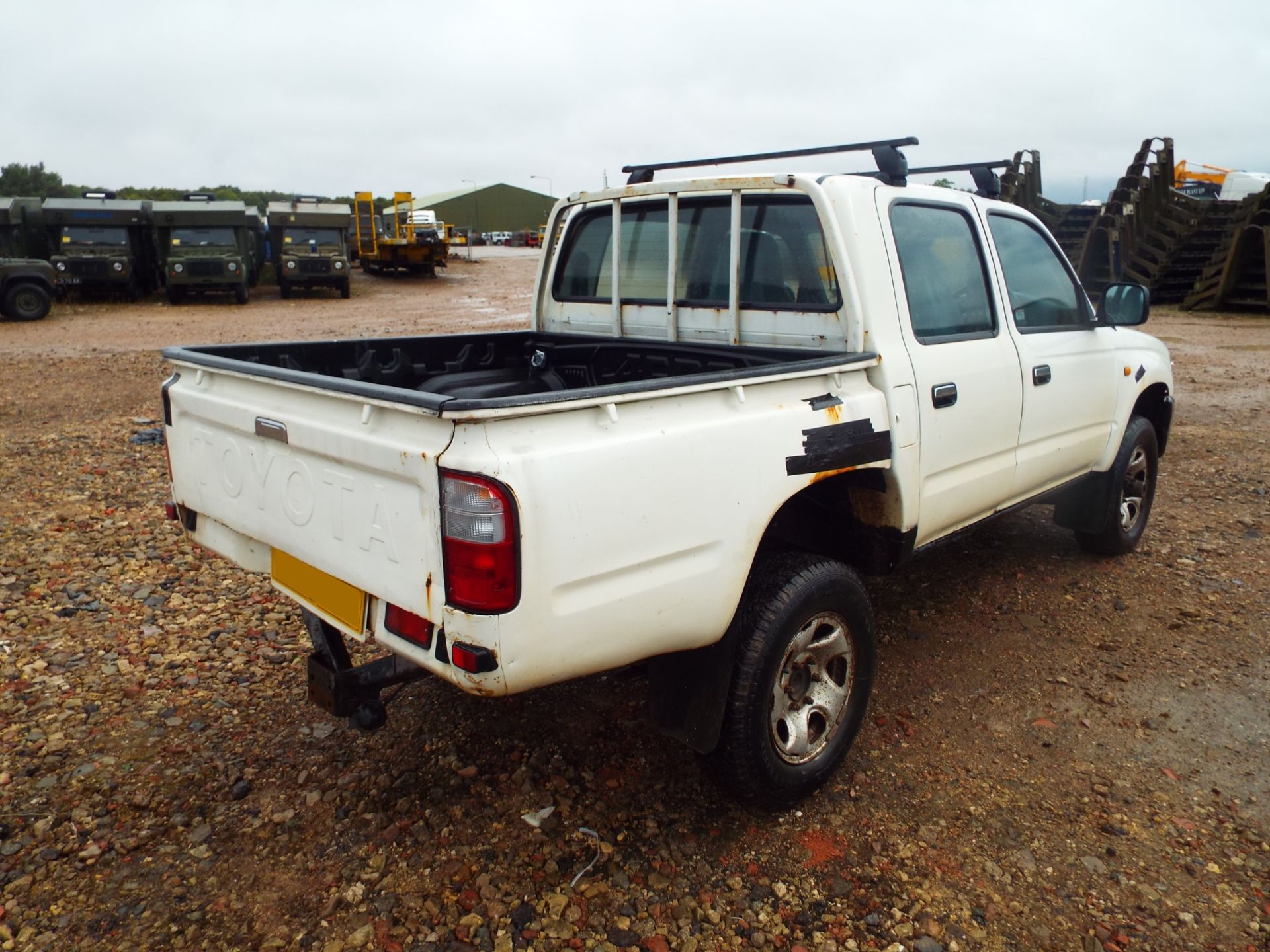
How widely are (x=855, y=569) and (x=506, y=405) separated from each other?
1.75 m

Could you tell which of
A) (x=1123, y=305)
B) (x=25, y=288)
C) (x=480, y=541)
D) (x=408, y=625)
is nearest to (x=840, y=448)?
(x=480, y=541)

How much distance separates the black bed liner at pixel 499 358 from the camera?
318 centimetres

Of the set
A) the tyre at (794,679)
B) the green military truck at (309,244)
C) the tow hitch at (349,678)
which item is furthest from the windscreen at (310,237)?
the tyre at (794,679)

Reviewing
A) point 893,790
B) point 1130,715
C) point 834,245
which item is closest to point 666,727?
point 893,790

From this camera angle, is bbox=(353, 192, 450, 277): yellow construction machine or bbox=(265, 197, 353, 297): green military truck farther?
bbox=(353, 192, 450, 277): yellow construction machine

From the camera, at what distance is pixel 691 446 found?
2.33m

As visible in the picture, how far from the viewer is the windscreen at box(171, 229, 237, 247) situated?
1984 cm

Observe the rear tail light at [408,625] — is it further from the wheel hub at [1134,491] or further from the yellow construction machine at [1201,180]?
the yellow construction machine at [1201,180]

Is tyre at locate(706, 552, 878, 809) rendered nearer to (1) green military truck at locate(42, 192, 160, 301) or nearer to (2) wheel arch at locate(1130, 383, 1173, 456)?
(2) wheel arch at locate(1130, 383, 1173, 456)

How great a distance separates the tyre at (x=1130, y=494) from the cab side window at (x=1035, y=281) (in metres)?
0.78

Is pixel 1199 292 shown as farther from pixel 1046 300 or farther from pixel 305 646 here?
pixel 305 646

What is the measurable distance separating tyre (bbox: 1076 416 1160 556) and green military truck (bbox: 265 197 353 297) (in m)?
19.4

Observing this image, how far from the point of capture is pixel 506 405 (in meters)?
2.02

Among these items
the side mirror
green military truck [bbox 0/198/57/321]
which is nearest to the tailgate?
the side mirror
